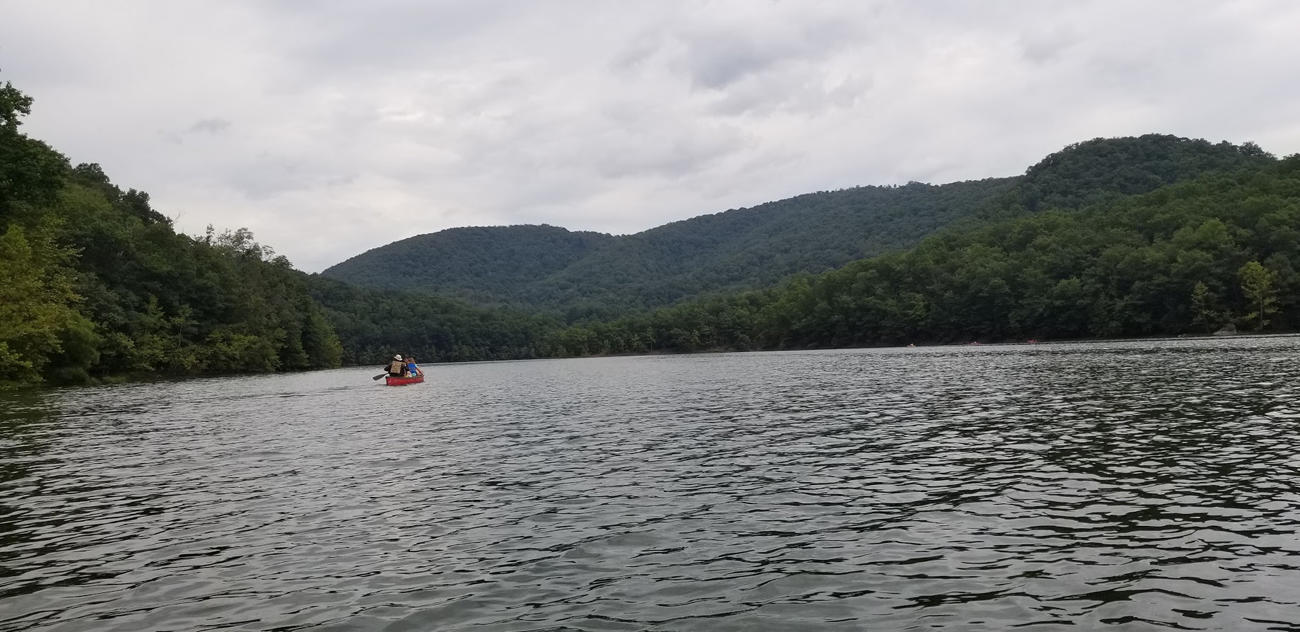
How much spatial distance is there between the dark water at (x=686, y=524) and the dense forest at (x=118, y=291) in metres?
35.6

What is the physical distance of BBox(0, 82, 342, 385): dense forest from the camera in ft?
197

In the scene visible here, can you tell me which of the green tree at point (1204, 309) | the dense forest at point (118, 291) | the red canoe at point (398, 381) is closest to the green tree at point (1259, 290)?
the green tree at point (1204, 309)

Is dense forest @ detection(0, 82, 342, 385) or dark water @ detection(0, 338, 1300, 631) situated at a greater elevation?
dense forest @ detection(0, 82, 342, 385)

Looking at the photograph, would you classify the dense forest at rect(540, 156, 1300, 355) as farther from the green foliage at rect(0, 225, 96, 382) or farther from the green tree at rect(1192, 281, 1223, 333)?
the green foliage at rect(0, 225, 96, 382)

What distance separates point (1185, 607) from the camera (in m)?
9.87

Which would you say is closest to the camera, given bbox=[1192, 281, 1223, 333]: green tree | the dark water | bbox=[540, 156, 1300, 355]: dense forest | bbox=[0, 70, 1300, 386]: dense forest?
the dark water

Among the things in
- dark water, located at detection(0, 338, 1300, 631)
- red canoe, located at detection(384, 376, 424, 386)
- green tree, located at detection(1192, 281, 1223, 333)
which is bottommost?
dark water, located at detection(0, 338, 1300, 631)

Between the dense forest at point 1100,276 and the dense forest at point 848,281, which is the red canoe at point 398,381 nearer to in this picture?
the dense forest at point 848,281

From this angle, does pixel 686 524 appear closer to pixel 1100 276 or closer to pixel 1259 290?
pixel 1259 290

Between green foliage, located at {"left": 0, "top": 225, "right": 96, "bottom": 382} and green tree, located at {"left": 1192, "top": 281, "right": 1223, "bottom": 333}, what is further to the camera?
green tree, located at {"left": 1192, "top": 281, "right": 1223, "bottom": 333}

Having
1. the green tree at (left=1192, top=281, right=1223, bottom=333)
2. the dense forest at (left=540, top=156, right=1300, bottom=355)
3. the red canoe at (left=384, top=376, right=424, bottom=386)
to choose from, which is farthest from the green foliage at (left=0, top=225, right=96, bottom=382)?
the dense forest at (left=540, top=156, right=1300, bottom=355)

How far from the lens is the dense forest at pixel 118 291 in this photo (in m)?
60.0

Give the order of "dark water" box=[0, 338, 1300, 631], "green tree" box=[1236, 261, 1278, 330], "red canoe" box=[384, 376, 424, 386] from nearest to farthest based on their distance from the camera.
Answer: "dark water" box=[0, 338, 1300, 631] → "red canoe" box=[384, 376, 424, 386] → "green tree" box=[1236, 261, 1278, 330]

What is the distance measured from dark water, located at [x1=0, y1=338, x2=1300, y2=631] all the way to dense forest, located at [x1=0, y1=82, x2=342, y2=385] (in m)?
35.6
